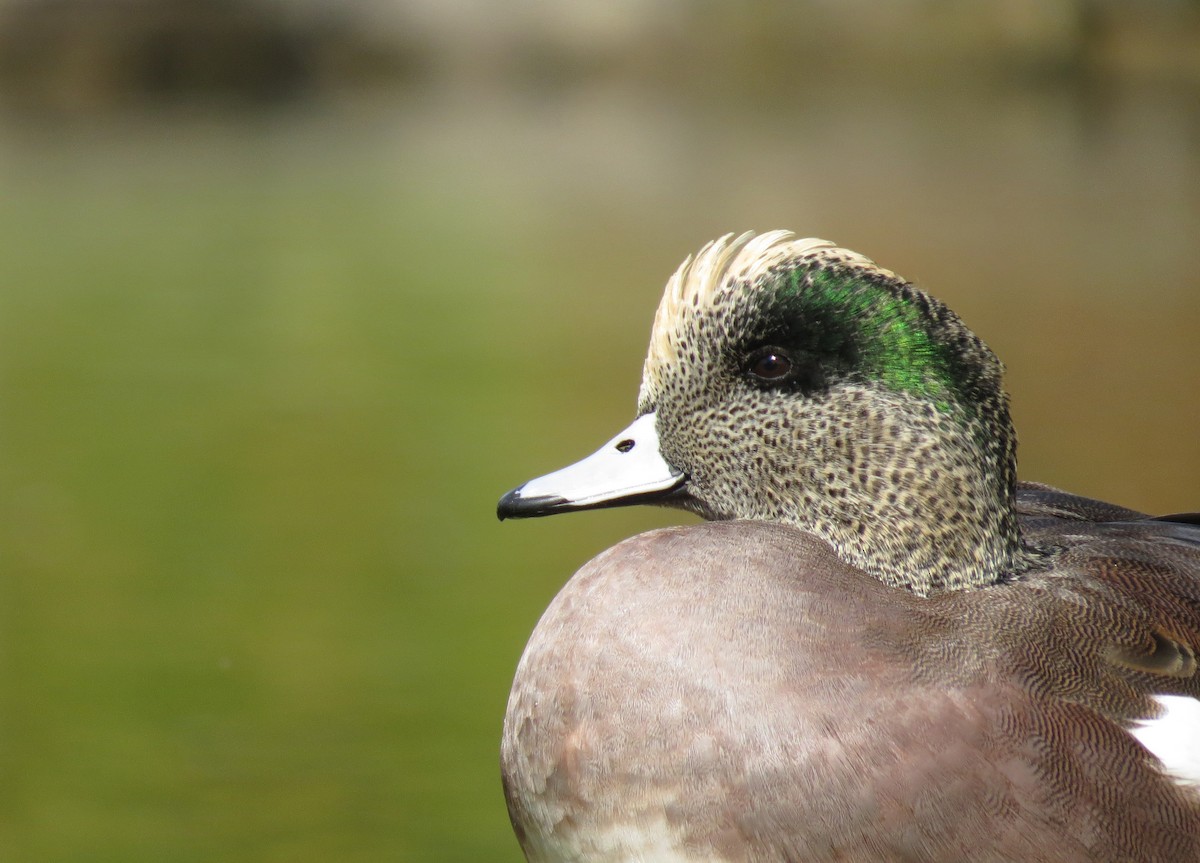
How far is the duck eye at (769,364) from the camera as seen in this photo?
1.38 meters

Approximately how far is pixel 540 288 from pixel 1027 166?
12.7 ft

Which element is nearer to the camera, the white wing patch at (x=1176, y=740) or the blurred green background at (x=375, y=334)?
the white wing patch at (x=1176, y=740)

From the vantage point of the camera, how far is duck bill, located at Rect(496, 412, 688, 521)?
1.39 metres

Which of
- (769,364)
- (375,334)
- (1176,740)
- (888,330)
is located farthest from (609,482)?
(375,334)

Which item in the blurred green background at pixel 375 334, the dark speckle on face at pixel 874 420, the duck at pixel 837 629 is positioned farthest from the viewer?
the blurred green background at pixel 375 334

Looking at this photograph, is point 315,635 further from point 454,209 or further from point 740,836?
point 454,209

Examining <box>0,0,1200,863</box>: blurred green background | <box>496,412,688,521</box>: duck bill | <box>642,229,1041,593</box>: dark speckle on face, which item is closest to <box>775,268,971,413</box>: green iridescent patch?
<box>642,229,1041,593</box>: dark speckle on face

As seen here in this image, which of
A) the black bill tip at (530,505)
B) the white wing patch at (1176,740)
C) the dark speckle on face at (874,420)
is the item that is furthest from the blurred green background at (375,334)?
the white wing patch at (1176,740)

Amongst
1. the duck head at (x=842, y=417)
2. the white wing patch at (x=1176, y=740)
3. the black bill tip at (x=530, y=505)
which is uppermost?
the duck head at (x=842, y=417)

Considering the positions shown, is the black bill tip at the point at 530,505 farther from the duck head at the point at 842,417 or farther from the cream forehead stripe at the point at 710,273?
the cream forehead stripe at the point at 710,273

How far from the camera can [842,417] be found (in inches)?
52.7

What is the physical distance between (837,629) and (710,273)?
360mm

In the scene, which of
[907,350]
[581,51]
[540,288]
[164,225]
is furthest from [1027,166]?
[907,350]

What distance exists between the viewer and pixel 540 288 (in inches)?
230
